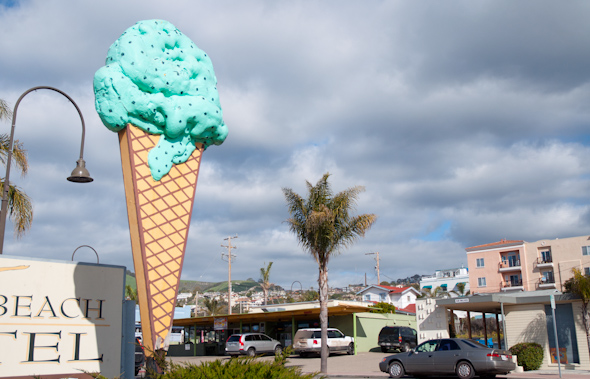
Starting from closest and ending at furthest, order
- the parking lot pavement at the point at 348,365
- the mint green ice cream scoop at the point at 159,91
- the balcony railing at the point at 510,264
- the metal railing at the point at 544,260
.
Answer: the mint green ice cream scoop at the point at 159,91
the parking lot pavement at the point at 348,365
the metal railing at the point at 544,260
the balcony railing at the point at 510,264

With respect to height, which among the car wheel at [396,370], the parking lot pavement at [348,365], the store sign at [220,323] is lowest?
the parking lot pavement at [348,365]

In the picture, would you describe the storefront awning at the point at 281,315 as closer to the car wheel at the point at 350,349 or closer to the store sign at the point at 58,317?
the car wheel at the point at 350,349

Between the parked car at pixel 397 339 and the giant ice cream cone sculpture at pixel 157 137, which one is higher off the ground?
the giant ice cream cone sculpture at pixel 157 137

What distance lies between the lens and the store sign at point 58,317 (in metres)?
10.6

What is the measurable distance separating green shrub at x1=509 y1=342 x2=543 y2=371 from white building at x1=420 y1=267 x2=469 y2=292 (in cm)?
8653

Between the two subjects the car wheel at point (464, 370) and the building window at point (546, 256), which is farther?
the building window at point (546, 256)

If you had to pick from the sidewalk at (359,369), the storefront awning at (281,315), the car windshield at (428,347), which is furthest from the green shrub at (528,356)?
the storefront awning at (281,315)

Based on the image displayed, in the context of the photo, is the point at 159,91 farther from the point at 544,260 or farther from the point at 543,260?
the point at 543,260

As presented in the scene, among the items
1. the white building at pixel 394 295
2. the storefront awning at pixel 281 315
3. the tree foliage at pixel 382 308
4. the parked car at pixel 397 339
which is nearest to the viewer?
the parked car at pixel 397 339

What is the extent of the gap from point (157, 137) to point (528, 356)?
57.7 ft

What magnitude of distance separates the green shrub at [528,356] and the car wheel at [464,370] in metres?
5.66

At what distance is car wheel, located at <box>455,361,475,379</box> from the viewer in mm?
16375

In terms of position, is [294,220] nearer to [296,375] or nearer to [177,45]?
[177,45]

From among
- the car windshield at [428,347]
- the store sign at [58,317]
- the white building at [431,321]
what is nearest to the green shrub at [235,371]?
the store sign at [58,317]
